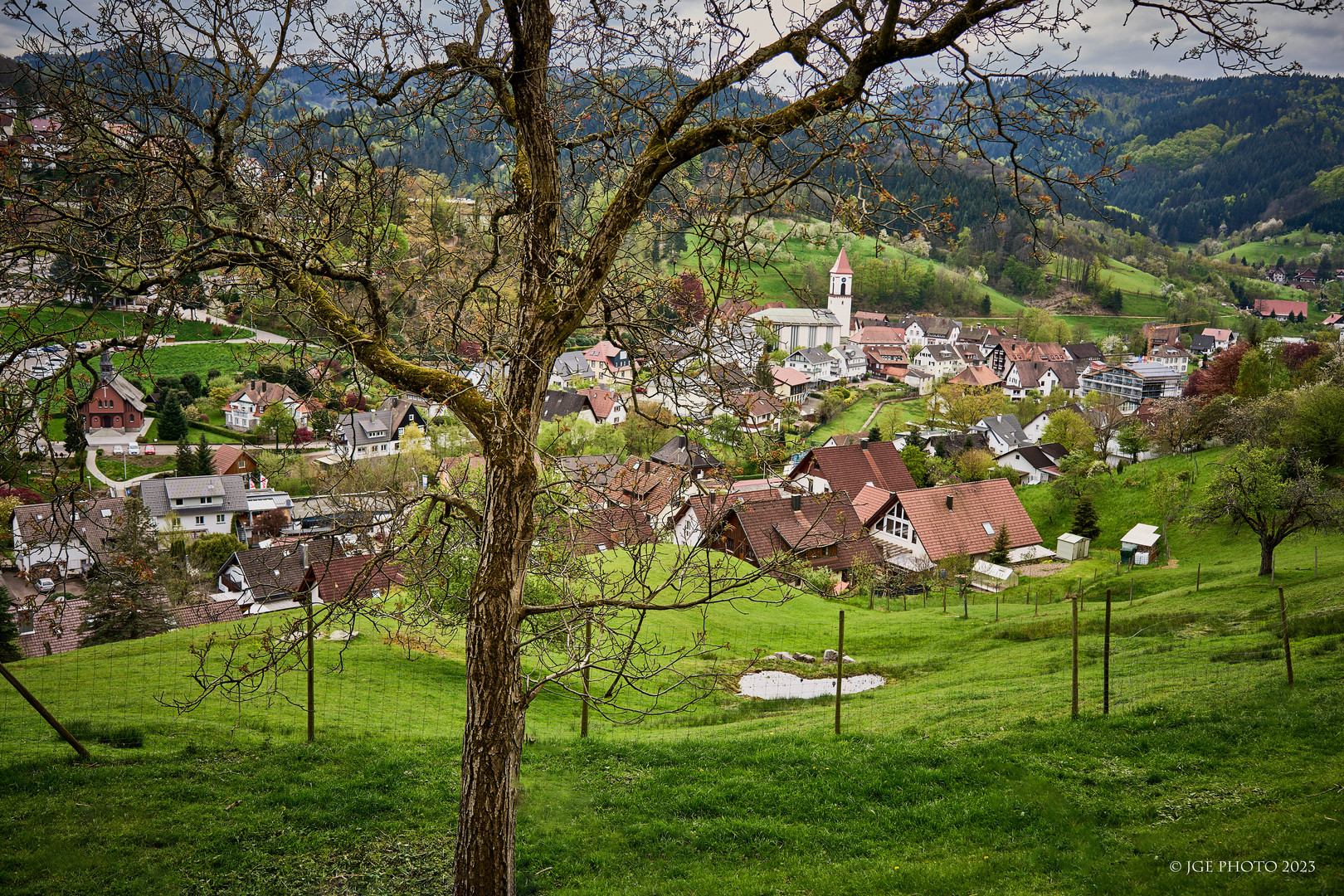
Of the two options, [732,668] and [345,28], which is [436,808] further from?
[732,668]

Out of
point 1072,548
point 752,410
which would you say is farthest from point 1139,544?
point 752,410

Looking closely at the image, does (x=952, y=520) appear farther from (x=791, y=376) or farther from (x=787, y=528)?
(x=791, y=376)

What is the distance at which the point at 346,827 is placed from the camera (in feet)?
21.7

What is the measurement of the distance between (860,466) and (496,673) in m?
40.7

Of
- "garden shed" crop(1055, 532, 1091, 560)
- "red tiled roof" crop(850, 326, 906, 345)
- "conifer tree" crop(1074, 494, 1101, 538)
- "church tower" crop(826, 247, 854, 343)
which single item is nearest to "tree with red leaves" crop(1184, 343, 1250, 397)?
"conifer tree" crop(1074, 494, 1101, 538)

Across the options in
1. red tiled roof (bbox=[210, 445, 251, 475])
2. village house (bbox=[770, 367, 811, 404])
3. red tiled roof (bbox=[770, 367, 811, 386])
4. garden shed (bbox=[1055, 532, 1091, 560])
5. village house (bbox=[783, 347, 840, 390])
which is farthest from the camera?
village house (bbox=[783, 347, 840, 390])

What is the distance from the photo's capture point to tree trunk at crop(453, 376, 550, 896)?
4035 millimetres

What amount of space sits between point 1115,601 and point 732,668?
15266mm

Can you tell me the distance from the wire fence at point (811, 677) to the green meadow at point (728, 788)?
0.34 feet

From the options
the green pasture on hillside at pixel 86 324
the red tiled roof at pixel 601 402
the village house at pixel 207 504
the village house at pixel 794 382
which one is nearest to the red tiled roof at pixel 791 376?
the village house at pixel 794 382

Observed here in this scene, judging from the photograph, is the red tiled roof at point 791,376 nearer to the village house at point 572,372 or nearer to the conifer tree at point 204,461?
the village house at point 572,372

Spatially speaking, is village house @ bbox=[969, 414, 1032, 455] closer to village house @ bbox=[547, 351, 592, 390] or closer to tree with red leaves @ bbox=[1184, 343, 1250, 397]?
tree with red leaves @ bbox=[1184, 343, 1250, 397]

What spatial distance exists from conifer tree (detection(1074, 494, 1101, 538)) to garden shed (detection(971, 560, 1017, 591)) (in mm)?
6954

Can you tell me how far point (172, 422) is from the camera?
47.7 meters
